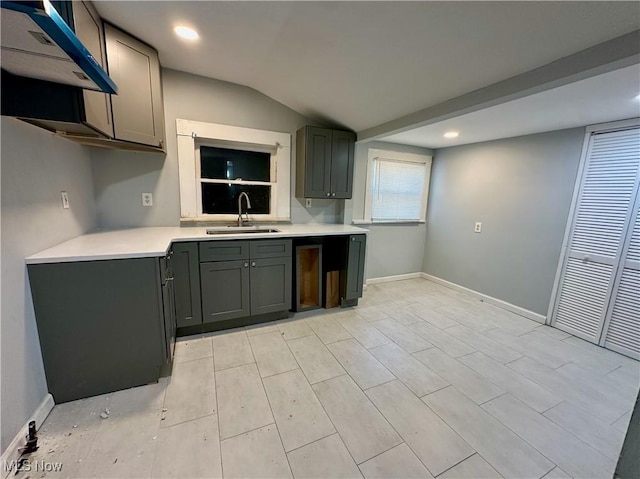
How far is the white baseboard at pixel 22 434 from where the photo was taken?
1.19m

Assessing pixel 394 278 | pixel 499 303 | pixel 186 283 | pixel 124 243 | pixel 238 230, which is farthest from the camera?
pixel 394 278

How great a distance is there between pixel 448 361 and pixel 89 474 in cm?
235

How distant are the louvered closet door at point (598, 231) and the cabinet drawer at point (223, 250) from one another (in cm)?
334

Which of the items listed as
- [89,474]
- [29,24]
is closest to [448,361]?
[89,474]

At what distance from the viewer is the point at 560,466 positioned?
1.35 meters

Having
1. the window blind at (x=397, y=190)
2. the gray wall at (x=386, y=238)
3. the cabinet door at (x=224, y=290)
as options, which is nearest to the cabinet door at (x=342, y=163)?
the gray wall at (x=386, y=238)

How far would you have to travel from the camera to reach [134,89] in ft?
6.49

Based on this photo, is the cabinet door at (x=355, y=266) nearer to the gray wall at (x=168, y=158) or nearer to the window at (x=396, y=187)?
the window at (x=396, y=187)

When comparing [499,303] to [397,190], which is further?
[397,190]

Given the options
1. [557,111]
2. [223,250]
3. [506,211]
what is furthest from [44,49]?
[506,211]

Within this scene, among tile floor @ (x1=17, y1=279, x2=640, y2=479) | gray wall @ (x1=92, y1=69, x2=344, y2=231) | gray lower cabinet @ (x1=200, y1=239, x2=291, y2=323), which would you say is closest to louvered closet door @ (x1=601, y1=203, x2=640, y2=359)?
tile floor @ (x1=17, y1=279, x2=640, y2=479)

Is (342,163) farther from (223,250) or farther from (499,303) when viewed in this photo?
(499,303)

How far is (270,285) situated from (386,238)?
7.10 ft

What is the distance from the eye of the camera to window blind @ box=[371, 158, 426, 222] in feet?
12.6
